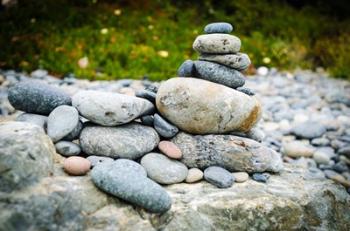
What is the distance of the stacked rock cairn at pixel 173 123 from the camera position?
3199 mm

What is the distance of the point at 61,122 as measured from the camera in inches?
127

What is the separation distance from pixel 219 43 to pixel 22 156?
1.93m

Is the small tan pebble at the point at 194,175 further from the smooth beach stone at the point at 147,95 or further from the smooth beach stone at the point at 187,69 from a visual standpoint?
the smooth beach stone at the point at 187,69

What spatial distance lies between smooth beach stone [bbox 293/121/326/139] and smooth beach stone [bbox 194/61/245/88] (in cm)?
A: 240

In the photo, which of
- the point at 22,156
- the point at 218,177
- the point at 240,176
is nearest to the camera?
the point at 22,156

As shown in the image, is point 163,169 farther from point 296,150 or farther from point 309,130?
point 309,130

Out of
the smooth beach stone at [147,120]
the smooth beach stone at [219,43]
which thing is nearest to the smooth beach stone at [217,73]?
the smooth beach stone at [219,43]

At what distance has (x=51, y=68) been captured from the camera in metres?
7.29

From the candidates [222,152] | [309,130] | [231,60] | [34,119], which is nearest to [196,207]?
[222,152]

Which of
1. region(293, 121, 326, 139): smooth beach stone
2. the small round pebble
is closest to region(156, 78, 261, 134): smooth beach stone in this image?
the small round pebble

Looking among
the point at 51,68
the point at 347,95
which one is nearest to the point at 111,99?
the point at 51,68

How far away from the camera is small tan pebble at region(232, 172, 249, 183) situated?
134 inches

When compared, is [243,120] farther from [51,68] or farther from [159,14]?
[159,14]

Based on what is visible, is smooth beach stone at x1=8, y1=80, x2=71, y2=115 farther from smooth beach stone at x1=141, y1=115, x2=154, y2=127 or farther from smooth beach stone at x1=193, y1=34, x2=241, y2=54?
smooth beach stone at x1=193, y1=34, x2=241, y2=54
